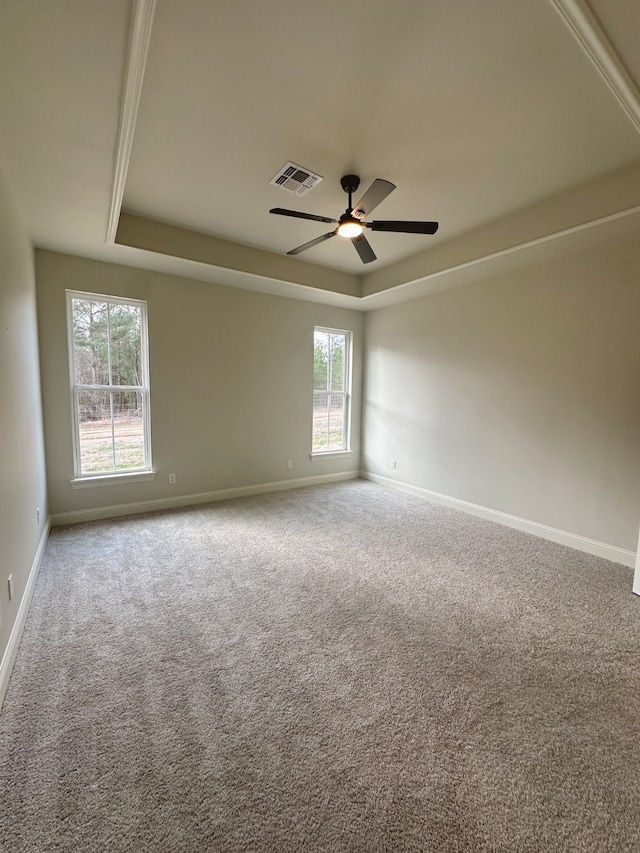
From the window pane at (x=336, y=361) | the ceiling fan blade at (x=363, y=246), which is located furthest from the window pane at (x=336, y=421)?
the ceiling fan blade at (x=363, y=246)

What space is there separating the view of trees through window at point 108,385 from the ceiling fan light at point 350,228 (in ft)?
8.29

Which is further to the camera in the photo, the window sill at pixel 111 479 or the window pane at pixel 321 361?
the window pane at pixel 321 361

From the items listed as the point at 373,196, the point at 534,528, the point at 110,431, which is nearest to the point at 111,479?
the point at 110,431


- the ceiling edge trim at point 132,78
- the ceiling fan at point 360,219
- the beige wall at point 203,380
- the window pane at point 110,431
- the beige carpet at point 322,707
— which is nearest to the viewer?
the beige carpet at point 322,707

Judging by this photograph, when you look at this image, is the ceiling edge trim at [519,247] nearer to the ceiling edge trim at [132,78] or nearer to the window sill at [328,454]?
the window sill at [328,454]

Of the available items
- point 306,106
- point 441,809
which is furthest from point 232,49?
point 441,809

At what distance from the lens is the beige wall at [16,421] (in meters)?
1.95

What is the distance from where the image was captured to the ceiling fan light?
8.80 feet

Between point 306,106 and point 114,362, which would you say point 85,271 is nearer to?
point 114,362

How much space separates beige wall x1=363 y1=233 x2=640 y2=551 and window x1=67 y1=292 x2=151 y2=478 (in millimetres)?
3318

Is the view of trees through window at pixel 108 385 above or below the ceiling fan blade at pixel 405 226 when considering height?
below

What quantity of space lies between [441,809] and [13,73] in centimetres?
337

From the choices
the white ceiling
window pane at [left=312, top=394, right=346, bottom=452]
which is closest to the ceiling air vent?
the white ceiling

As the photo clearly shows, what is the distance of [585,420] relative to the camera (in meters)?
3.32
